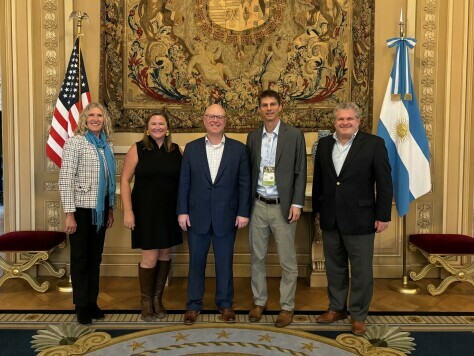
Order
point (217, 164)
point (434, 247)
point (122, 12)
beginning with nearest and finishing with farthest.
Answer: point (217, 164) → point (434, 247) → point (122, 12)

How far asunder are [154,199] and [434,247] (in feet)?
8.12

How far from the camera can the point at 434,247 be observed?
4027 millimetres

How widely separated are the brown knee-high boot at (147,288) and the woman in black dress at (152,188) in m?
0.11

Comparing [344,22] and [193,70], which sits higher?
[344,22]

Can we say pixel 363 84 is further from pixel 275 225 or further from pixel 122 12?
pixel 122 12

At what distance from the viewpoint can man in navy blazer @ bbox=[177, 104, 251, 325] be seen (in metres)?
3.16

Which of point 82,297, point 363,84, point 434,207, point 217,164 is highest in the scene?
point 363,84

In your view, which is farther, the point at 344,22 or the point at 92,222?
the point at 344,22

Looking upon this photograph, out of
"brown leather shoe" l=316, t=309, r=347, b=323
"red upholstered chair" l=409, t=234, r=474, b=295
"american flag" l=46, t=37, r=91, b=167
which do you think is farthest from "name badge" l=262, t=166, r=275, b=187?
"american flag" l=46, t=37, r=91, b=167

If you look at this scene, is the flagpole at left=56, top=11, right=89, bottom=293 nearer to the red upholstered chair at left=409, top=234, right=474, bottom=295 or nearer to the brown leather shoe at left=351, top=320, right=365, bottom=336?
the brown leather shoe at left=351, top=320, right=365, bottom=336

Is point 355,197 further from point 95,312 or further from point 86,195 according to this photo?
point 95,312

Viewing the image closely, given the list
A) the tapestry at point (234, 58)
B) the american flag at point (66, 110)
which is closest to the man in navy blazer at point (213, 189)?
the tapestry at point (234, 58)

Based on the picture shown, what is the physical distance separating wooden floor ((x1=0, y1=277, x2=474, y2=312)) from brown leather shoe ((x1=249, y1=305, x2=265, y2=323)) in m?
0.28

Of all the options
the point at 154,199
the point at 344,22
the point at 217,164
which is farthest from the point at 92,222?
the point at 344,22
